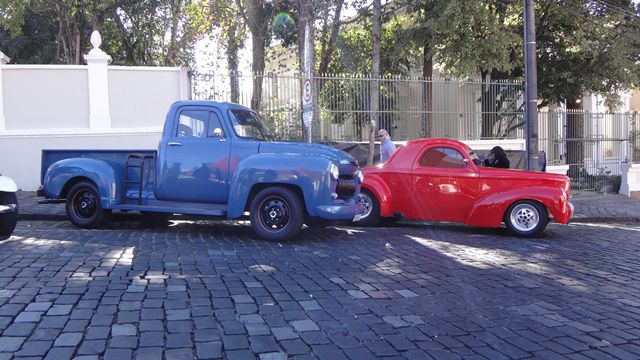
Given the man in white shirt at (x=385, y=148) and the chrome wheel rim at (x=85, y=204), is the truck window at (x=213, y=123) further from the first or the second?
the man in white shirt at (x=385, y=148)

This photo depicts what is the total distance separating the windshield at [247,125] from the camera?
27.8 ft

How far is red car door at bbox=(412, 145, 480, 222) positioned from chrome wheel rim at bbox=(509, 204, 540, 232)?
68cm

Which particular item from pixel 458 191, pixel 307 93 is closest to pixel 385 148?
pixel 307 93

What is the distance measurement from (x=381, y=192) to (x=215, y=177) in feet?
9.65

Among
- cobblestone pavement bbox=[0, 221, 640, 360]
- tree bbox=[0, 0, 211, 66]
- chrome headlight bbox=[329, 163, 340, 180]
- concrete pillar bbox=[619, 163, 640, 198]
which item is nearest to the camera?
cobblestone pavement bbox=[0, 221, 640, 360]

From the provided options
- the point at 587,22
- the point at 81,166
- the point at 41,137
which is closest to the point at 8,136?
the point at 41,137

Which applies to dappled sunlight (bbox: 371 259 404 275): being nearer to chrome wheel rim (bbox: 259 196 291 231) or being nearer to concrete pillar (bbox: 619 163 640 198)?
chrome wheel rim (bbox: 259 196 291 231)

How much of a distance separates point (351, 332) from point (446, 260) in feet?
10.1

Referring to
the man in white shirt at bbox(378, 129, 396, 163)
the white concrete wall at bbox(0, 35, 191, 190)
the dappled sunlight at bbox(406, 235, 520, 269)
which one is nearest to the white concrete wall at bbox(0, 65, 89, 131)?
the white concrete wall at bbox(0, 35, 191, 190)

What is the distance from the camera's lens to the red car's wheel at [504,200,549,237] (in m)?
9.03

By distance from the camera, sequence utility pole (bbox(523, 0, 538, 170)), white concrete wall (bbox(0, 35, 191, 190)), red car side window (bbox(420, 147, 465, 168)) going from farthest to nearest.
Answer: white concrete wall (bbox(0, 35, 191, 190)), utility pole (bbox(523, 0, 538, 170)), red car side window (bbox(420, 147, 465, 168))

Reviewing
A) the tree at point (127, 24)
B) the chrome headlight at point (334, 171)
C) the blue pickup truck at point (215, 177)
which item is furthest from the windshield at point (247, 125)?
the tree at point (127, 24)

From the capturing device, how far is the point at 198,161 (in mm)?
8305

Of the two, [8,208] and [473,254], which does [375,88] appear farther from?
[8,208]
